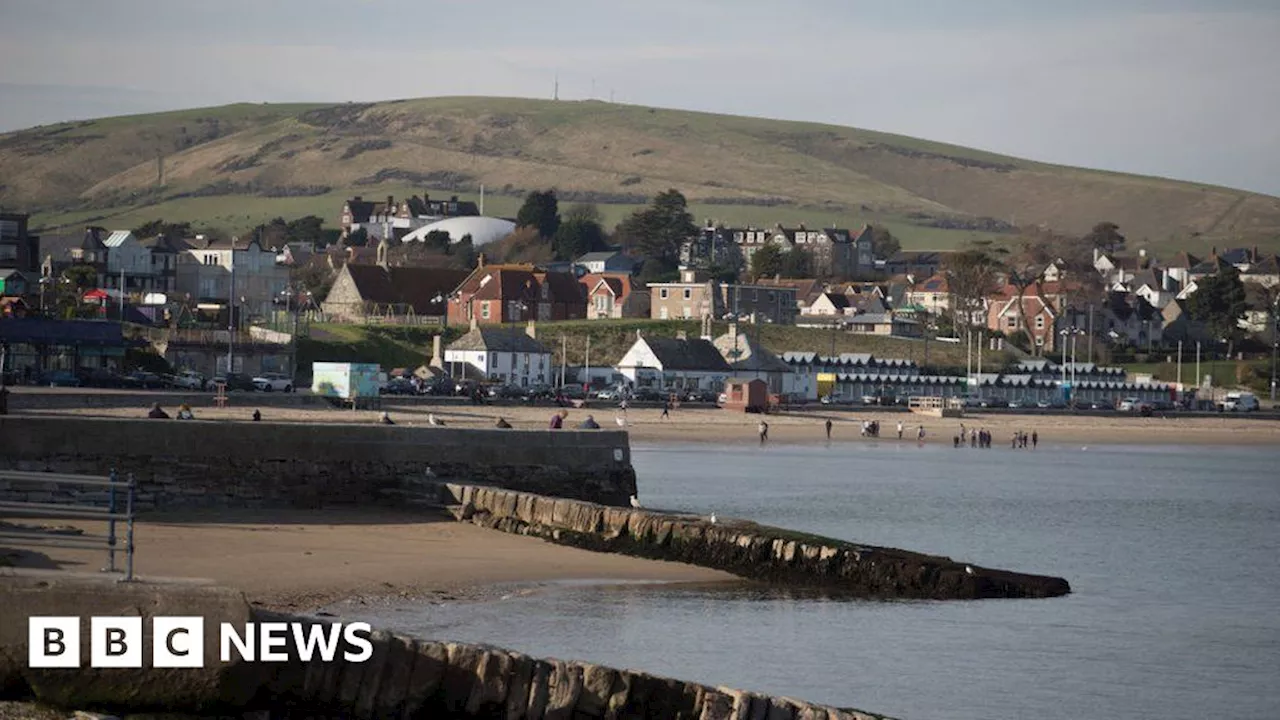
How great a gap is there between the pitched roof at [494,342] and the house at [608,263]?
69479 millimetres

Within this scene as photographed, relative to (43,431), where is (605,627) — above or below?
below

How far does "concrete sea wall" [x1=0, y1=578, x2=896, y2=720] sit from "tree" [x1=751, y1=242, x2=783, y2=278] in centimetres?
16426

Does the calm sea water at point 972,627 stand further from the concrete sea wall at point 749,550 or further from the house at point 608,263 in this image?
the house at point 608,263

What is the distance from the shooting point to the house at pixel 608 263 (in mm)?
179875

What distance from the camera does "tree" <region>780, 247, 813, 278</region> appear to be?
194 meters

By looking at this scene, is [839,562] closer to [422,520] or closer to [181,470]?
[422,520]

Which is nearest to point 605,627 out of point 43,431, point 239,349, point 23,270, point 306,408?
point 43,431

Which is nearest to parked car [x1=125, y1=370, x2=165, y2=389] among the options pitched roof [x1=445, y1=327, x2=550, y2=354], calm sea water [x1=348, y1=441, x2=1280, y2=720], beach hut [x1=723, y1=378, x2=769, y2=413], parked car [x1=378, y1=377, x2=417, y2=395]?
parked car [x1=378, y1=377, x2=417, y2=395]

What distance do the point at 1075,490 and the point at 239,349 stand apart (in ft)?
147

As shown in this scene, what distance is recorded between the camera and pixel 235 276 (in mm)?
126375

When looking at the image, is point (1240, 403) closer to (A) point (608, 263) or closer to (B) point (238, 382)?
(A) point (608, 263)

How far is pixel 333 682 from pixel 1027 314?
497ft

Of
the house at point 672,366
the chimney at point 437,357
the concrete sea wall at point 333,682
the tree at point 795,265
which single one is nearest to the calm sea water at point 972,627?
the concrete sea wall at point 333,682

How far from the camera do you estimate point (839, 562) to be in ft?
92.7
